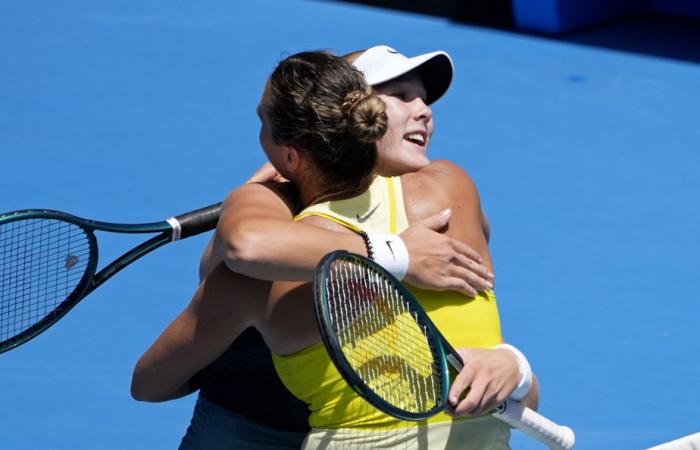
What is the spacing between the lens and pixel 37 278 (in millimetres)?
2992

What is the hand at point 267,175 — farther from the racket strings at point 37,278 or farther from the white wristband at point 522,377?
the white wristband at point 522,377

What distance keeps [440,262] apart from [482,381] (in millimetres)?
213

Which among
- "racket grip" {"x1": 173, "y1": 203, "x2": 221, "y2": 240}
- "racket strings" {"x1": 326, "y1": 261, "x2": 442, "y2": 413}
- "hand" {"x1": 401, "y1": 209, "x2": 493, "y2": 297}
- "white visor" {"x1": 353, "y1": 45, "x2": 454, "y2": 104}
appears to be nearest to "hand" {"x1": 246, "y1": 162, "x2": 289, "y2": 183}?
"racket grip" {"x1": 173, "y1": 203, "x2": 221, "y2": 240}

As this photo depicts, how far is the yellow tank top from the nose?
0.83 ft

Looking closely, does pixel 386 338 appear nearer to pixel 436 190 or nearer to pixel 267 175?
pixel 436 190

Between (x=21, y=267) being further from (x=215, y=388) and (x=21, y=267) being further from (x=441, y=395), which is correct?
(x=441, y=395)

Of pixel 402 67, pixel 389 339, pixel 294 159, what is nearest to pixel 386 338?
pixel 389 339

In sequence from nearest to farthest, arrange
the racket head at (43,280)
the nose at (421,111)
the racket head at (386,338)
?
the racket head at (386,338) → the nose at (421,111) → the racket head at (43,280)

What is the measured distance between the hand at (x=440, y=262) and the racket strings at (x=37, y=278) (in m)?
0.80

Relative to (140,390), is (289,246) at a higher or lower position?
higher

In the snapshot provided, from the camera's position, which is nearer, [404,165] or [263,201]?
[263,201]

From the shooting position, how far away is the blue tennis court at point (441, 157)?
4.48 metres

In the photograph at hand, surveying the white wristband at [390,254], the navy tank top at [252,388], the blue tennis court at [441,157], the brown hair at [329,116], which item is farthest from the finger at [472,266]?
the blue tennis court at [441,157]

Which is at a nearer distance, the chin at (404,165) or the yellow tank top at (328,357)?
the yellow tank top at (328,357)
